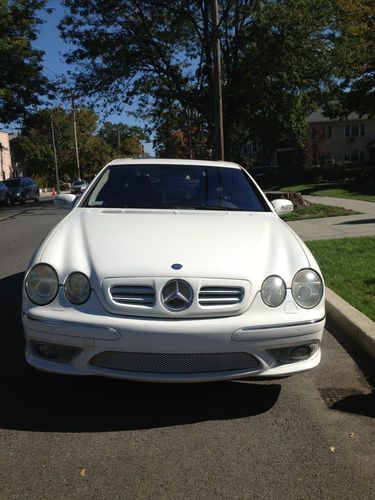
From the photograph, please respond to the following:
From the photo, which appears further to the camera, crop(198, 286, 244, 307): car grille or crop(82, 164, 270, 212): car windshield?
crop(82, 164, 270, 212): car windshield

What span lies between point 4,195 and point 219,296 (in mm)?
26849

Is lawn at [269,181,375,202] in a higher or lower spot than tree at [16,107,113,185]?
lower

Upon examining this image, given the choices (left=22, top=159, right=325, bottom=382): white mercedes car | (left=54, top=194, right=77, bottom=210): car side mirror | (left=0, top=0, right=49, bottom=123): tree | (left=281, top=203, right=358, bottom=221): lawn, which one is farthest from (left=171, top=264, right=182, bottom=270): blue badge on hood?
(left=0, top=0, right=49, bottom=123): tree

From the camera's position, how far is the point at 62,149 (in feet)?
244

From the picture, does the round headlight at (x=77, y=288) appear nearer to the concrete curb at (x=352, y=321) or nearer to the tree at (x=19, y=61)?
the concrete curb at (x=352, y=321)

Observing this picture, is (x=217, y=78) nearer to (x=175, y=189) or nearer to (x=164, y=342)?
(x=175, y=189)

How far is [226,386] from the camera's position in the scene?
3.82 meters

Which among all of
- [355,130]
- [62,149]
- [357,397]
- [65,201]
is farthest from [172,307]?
[62,149]

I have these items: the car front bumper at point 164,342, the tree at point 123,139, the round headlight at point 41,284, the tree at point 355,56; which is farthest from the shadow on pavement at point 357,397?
the tree at point 123,139

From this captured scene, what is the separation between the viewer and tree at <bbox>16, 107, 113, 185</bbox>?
2795 inches

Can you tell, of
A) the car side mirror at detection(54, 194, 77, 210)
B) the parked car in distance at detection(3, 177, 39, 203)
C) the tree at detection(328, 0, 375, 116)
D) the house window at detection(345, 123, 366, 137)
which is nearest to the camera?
the car side mirror at detection(54, 194, 77, 210)

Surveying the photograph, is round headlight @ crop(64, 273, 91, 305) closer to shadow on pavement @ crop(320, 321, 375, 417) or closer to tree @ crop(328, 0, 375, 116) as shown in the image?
shadow on pavement @ crop(320, 321, 375, 417)

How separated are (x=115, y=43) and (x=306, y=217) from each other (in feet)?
59.6

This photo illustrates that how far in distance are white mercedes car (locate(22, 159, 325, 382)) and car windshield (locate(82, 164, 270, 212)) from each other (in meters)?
1.03
